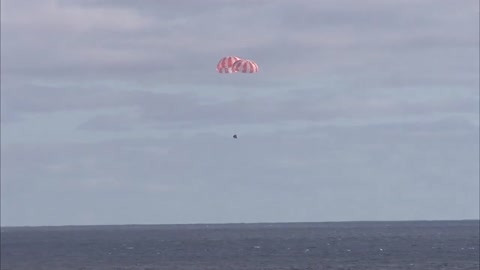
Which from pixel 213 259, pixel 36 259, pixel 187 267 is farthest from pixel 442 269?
pixel 36 259

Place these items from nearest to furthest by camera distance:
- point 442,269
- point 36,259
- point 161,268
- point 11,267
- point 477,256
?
point 442,269 → point 161,268 → point 11,267 → point 477,256 → point 36,259

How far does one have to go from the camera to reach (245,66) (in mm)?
47625

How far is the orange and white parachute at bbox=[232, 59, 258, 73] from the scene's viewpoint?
47000mm

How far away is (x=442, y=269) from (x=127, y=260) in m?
27.8

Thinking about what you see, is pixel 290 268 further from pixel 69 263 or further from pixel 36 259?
pixel 36 259

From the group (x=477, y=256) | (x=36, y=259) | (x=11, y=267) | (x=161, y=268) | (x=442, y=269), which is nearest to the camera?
(x=442, y=269)

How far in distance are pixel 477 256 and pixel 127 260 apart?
2522cm

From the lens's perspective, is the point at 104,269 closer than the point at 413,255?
Yes

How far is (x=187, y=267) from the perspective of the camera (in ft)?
247

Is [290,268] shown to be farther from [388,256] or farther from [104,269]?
[388,256]

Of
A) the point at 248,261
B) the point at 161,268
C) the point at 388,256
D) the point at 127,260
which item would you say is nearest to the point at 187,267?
the point at 161,268

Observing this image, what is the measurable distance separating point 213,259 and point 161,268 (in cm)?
1395

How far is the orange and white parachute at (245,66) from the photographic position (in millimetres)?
47000

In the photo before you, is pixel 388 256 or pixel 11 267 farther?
pixel 388 256
